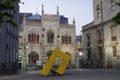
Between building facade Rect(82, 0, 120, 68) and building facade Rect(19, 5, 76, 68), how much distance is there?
11.4 m

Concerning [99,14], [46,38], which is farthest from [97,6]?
[46,38]

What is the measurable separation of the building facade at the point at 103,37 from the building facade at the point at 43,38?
11379mm

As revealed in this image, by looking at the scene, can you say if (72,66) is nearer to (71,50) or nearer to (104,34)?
(71,50)

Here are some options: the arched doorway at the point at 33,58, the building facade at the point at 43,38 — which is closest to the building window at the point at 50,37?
the building facade at the point at 43,38

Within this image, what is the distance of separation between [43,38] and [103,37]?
68.6ft

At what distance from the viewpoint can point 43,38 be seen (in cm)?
7931

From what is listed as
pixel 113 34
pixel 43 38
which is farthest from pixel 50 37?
pixel 113 34

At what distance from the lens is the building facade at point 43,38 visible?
7762 centimetres

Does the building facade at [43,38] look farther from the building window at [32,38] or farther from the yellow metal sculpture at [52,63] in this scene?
the yellow metal sculpture at [52,63]

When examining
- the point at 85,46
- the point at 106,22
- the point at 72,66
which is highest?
the point at 106,22

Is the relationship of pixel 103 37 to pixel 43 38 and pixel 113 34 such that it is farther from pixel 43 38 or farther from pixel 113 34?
pixel 43 38

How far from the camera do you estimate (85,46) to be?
243 feet

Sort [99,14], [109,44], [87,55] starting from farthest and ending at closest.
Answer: [87,55]
[99,14]
[109,44]

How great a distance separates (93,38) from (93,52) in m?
3.15
